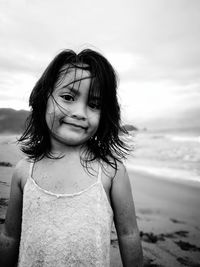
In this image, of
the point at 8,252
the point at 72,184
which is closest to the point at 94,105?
the point at 72,184

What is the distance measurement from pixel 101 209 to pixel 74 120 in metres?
0.56

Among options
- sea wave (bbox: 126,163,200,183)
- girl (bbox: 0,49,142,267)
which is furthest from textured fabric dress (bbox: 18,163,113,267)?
sea wave (bbox: 126,163,200,183)

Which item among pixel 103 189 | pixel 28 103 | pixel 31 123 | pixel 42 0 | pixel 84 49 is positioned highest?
pixel 42 0

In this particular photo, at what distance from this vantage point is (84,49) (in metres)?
1.69

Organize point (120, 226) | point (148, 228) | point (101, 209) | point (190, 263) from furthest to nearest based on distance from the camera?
point (148, 228)
point (190, 263)
point (120, 226)
point (101, 209)

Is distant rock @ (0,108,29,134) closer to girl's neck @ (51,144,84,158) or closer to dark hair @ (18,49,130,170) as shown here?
dark hair @ (18,49,130,170)

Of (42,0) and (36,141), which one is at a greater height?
(42,0)

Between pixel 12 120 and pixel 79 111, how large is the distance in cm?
91

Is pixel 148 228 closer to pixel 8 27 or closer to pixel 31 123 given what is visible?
pixel 31 123

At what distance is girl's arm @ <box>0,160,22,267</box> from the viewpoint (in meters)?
1.54

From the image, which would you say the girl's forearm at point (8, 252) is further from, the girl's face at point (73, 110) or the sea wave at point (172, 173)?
the sea wave at point (172, 173)

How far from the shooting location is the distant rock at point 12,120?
6.51ft

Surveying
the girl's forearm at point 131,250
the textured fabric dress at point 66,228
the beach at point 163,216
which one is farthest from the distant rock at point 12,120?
the girl's forearm at point 131,250

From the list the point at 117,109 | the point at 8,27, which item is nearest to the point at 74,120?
the point at 117,109
